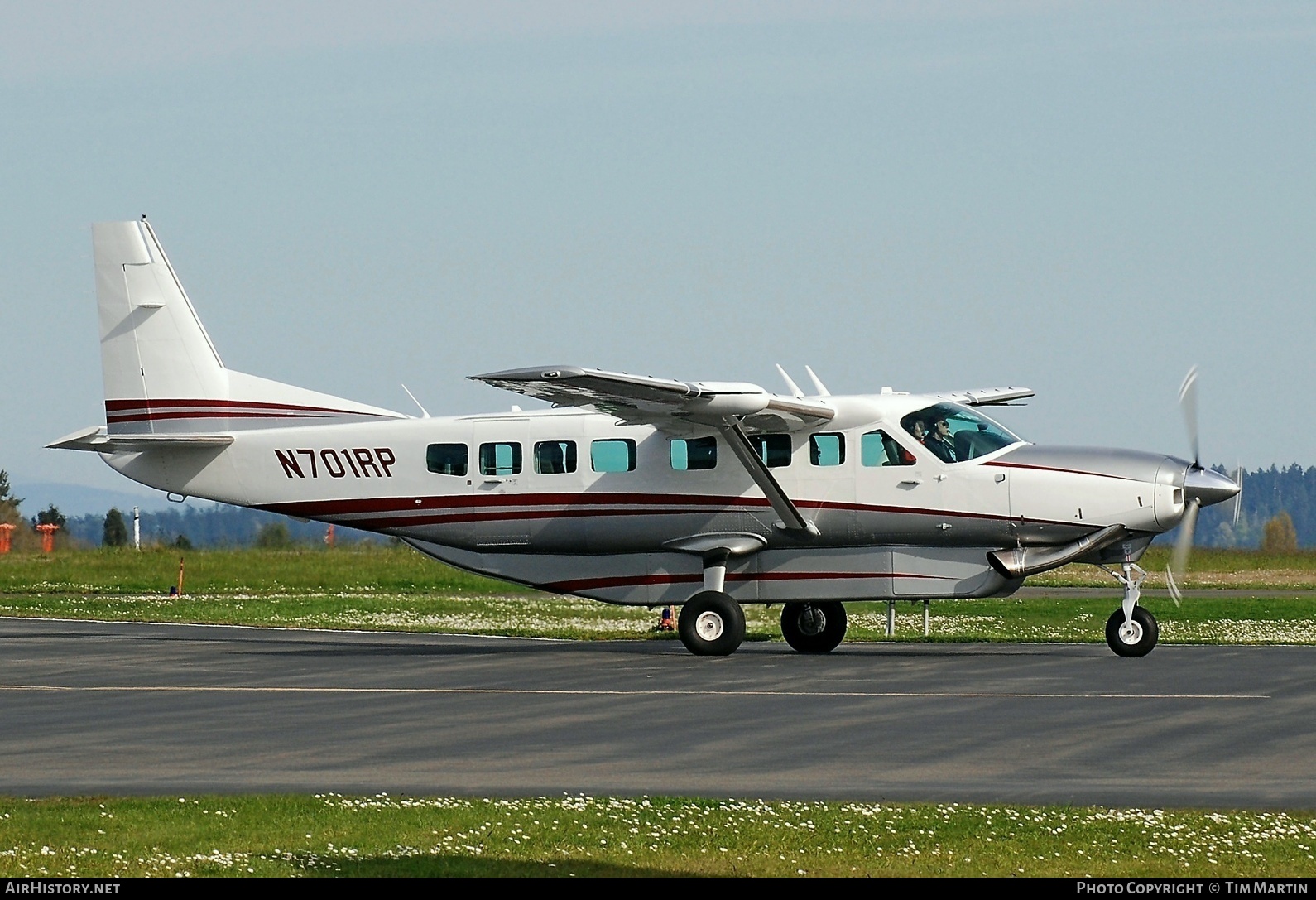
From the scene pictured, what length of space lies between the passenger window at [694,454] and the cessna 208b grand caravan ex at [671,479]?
1.2 inches

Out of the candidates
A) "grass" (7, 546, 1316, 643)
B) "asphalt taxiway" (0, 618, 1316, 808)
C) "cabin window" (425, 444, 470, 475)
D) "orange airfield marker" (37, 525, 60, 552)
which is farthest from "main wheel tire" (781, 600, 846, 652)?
"orange airfield marker" (37, 525, 60, 552)

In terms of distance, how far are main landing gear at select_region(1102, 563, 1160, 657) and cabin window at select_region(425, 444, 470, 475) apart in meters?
9.25

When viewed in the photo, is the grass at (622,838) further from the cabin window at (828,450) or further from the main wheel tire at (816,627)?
the main wheel tire at (816,627)

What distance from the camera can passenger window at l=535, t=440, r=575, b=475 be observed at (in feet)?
80.2

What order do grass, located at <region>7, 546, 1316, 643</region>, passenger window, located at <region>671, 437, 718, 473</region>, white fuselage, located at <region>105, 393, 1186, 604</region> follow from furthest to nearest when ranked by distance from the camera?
grass, located at <region>7, 546, 1316, 643</region> < passenger window, located at <region>671, 437, 718, 473</region> < white fuselage, located at <region>105, 393, 1186, 604</region>

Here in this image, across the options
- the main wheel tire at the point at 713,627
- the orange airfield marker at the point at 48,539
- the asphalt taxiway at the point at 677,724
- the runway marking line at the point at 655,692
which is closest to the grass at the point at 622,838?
the asphalt taxiway at the point at 677,724

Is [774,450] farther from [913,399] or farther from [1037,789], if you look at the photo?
[1037,789]

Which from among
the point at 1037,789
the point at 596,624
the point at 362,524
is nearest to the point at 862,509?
the point at 362,524

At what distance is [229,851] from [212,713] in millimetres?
7326

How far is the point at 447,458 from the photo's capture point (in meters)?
24.8

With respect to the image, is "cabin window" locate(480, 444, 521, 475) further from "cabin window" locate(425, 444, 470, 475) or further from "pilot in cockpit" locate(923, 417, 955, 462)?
"pilot in cockpit" locate(923, 417, 955, 462)

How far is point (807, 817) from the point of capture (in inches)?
405

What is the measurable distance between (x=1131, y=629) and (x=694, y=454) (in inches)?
251

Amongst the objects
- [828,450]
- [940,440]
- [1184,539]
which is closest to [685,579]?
[828,450]
